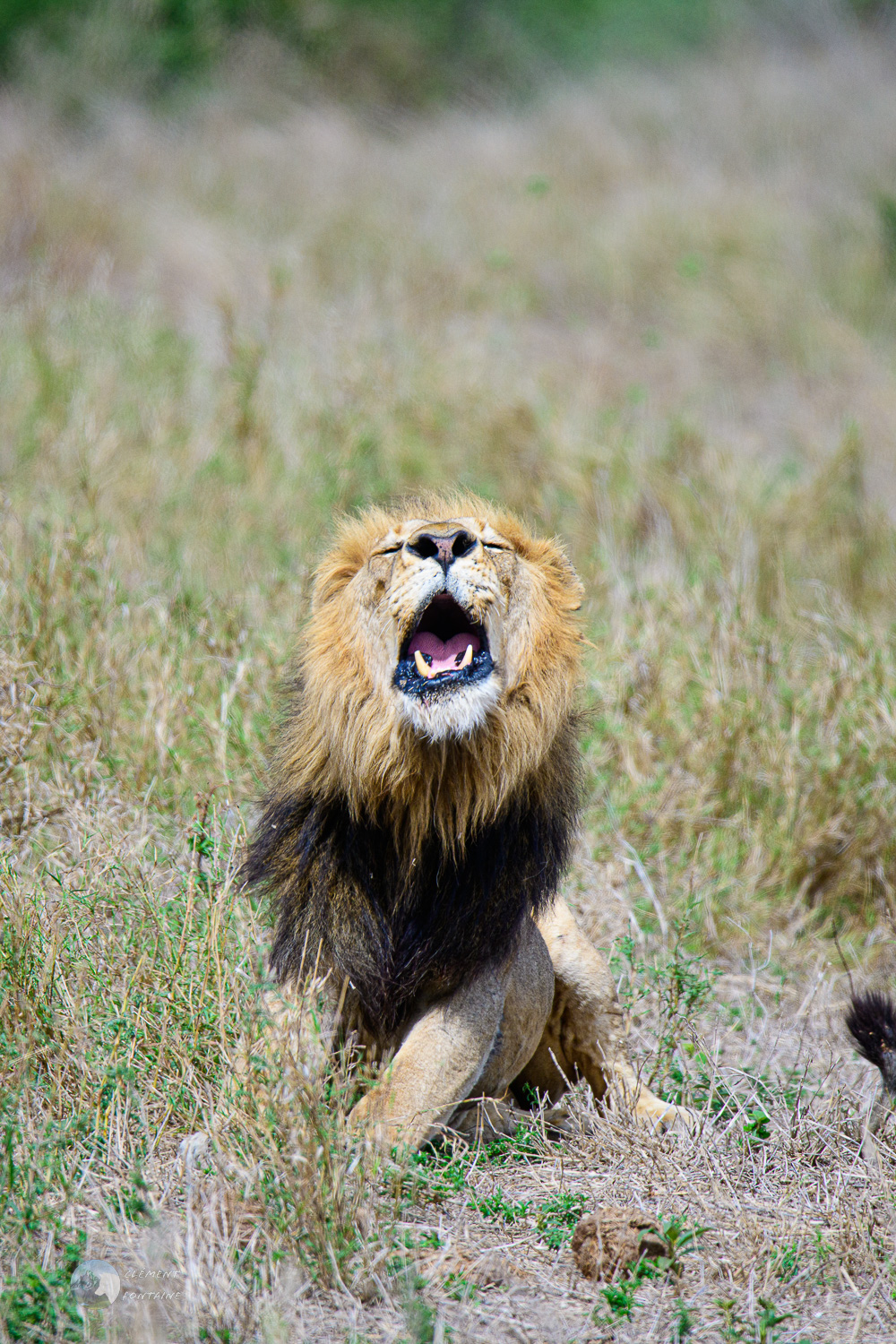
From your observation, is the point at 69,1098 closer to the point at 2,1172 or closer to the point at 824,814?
the point at 2,1172

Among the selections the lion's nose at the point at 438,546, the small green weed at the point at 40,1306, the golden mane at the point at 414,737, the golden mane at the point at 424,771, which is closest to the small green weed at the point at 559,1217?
the golden mane at the point at 424,771

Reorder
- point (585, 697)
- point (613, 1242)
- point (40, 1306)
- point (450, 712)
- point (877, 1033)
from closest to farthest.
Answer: point (40, 1306), point (613, 1242), point (450, 712), point (877, 1033), point (585, 697)

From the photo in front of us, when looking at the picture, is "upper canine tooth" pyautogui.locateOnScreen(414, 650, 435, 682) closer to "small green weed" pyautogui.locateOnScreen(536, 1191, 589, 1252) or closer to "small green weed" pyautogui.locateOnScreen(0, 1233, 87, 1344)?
"small green weed" pyautogui.locateOnScreen(536, 1191, 589, 1252)

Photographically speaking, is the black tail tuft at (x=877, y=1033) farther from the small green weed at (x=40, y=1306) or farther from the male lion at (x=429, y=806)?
Answer: the small green weed at (x=40, y=1306)

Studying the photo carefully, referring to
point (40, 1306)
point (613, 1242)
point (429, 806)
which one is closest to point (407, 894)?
point (429, 806)

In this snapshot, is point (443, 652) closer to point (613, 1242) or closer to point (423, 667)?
point (423, 667)

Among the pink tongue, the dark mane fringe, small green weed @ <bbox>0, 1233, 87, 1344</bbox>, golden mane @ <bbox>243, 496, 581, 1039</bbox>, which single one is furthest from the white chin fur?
small green weed @ <bbox>0, 1233, 87, 1344</bbox>

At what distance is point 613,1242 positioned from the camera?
2795mm

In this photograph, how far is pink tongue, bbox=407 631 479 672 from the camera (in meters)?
3.09

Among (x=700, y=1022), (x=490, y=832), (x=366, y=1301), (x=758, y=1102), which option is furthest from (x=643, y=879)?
(x=366, y=1301)

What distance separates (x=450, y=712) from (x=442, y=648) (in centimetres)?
24

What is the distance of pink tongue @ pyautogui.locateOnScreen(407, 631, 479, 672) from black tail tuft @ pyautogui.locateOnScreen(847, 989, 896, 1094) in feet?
4.92

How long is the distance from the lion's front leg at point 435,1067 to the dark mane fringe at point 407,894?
0.19 ft

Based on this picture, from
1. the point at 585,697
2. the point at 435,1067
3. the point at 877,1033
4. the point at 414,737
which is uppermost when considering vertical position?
the point at 414,737
